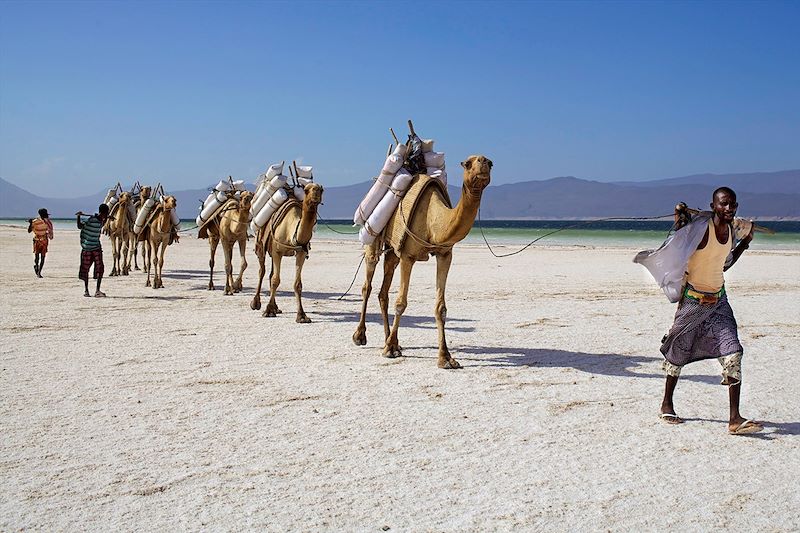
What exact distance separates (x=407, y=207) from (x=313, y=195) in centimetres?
318

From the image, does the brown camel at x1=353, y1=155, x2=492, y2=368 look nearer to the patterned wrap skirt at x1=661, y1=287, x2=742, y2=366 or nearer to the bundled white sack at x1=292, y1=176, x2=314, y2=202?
the patterned wrap skirt at x1=661, y1=287, x2=742, y2=366

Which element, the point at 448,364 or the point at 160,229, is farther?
the point at 160,229

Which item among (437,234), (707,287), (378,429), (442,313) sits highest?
(437,234)

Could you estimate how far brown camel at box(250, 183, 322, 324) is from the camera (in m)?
13.0

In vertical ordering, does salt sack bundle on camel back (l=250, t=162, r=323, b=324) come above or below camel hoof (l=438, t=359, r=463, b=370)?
above

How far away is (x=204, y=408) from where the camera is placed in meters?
7.17

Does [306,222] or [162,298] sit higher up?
[306,222]

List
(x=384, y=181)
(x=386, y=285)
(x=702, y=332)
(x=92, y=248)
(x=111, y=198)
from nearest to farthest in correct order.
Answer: (x=702, y=332) < (x=384, y=181) < (x=386, y=285) < (x=92, y=248) < (x=111, y=198)

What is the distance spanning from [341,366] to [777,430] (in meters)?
4.90

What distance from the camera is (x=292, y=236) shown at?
45.0 ft

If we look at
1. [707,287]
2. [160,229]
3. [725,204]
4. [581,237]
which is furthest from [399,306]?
[581,237]

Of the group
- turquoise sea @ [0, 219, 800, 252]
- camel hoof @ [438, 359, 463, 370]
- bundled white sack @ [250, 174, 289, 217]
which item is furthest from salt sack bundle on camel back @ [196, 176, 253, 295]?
camel hoof @ [438, 359, 463, 370]

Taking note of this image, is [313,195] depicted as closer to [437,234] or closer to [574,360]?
[437,234]

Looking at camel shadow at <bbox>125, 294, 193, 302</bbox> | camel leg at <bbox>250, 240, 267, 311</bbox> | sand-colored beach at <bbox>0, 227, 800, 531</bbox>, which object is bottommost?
sand-colored beach at <bbox>0, 227, 800, 531</bbox>
